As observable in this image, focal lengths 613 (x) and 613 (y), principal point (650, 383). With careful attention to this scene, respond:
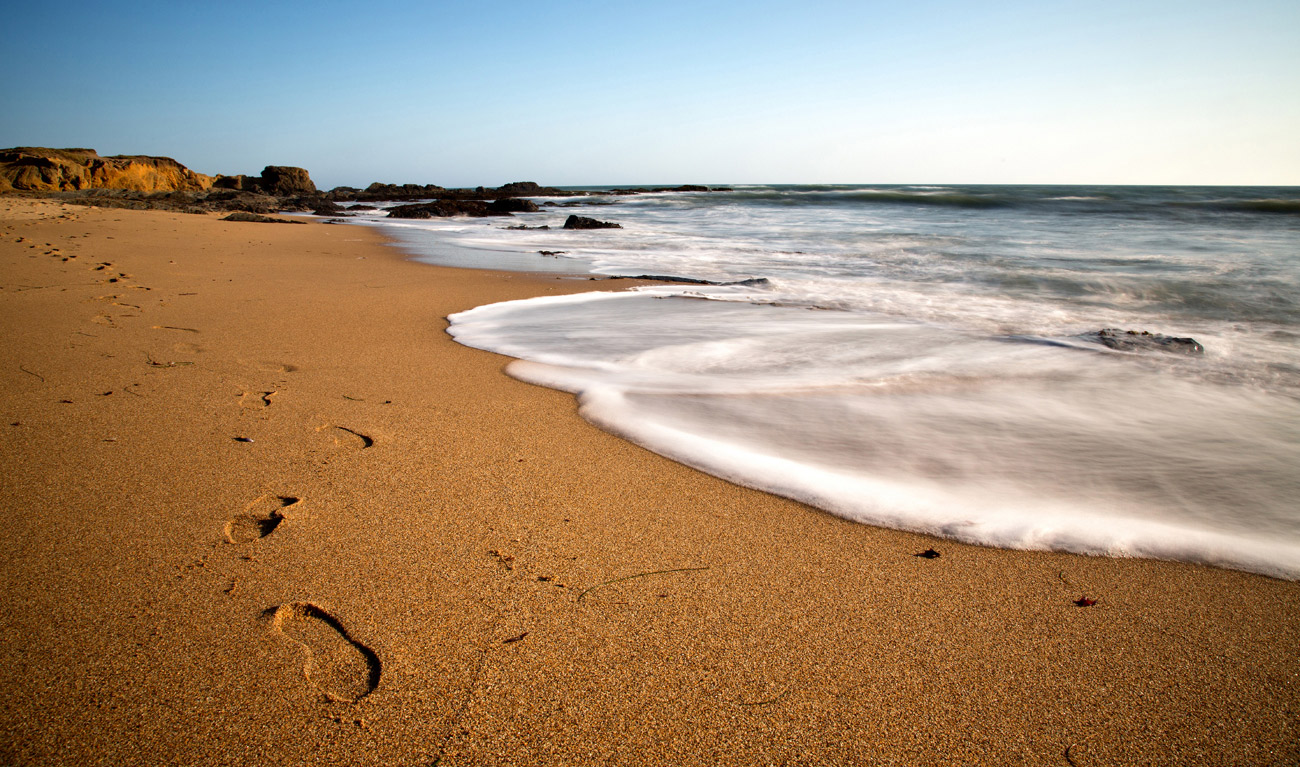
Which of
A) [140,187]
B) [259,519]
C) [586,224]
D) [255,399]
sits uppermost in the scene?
[140,187]

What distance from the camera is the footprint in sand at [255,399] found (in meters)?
2.32

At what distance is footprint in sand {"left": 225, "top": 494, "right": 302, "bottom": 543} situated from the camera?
4.97 feet

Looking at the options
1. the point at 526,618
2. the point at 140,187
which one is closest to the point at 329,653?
the point at 526,618

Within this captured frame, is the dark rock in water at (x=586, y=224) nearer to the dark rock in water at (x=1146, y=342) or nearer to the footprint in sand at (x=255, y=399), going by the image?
the dark rock in water at (x=1146, y=342)

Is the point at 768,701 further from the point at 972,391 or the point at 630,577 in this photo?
the point at 972,391

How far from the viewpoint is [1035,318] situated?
16.5 ft

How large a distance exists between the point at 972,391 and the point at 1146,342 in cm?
191

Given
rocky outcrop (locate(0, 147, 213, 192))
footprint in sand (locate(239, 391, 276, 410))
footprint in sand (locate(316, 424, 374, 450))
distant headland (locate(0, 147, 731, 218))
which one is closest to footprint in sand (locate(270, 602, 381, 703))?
footprint in sand (locate(316, 424, 374, 450))

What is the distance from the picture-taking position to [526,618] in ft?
4.18

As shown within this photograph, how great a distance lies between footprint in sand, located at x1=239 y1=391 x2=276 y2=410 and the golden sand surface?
0.06 metres

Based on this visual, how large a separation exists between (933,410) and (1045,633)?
4.96ft

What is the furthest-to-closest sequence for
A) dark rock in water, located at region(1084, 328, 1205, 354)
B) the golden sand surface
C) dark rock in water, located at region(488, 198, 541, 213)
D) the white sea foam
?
dark rock in water, located at region(488, 198, 541, 213), dark rock in water, located at region(1084, 328, 1205, 354), the white sea foam, the golden sand surface

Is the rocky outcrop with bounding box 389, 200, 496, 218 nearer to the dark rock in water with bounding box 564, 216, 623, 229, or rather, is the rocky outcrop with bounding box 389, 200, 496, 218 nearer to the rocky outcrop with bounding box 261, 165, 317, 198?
the dark rock in water with bounding box 564, 216, 623, 229

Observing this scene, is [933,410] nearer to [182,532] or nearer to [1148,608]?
[1148,608]
